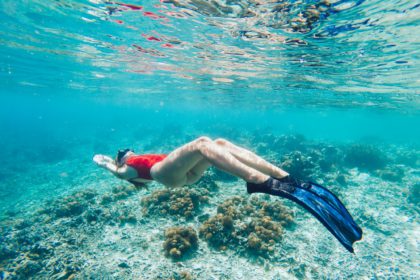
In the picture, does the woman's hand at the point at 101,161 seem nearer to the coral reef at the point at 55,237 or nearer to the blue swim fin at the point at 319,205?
the blue swim fin at the point at 319,205

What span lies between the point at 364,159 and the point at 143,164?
21231 millimetres

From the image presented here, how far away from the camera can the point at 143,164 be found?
16.8ft

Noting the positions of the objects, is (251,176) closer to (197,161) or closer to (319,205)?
(197,161)

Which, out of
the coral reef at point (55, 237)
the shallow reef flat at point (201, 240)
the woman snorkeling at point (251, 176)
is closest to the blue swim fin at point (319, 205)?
the woman snorkeling at point (251, 176)

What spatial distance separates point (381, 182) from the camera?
15.5 metres

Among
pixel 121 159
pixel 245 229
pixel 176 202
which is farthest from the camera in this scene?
pixel 176 202

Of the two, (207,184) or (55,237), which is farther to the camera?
(207,184)

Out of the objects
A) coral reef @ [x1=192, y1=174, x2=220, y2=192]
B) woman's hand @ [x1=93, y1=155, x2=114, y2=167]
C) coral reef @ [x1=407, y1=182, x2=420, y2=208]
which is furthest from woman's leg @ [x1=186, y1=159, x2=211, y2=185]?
coral reef @ [x1=407, y1=182, x2=420, y2=208]

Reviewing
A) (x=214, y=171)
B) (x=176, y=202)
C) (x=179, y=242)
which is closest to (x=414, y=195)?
(x=214, y=171)

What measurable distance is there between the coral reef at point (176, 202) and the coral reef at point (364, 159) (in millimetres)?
15995

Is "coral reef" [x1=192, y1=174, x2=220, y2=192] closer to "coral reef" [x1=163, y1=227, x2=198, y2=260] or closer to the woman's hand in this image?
"coral reef" [x1=163, y1=227, x2=198, y2=260]

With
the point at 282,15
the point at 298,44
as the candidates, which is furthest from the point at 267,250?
the point at 298,44

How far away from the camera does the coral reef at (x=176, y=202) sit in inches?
362

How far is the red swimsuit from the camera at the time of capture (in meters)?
5.10
